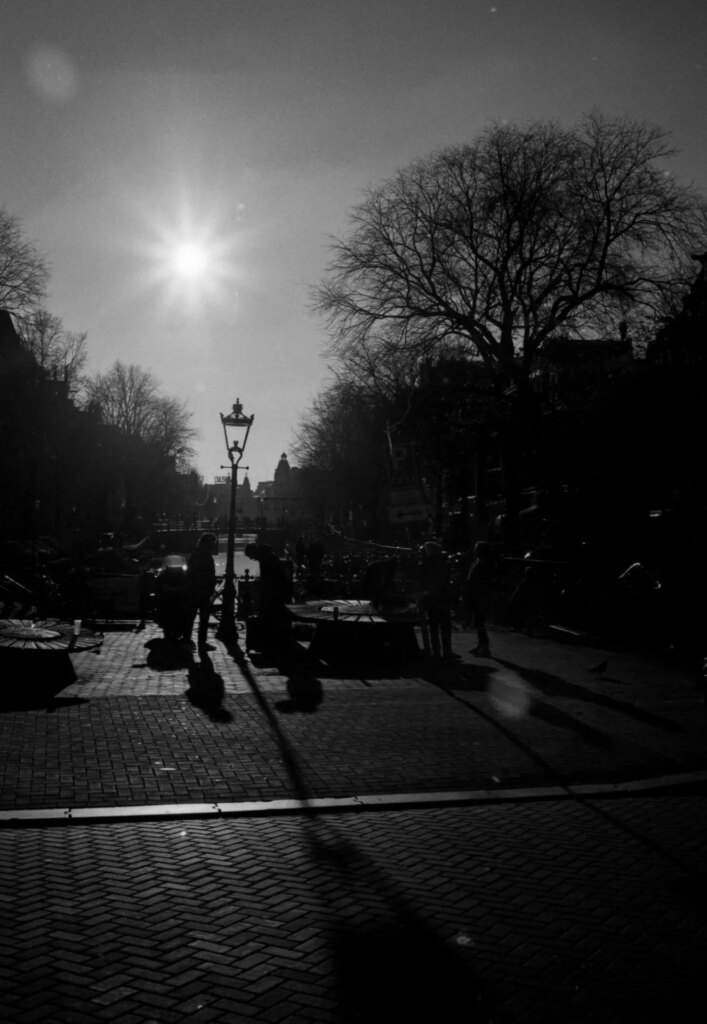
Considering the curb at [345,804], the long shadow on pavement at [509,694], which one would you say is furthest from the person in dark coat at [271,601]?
the curb at [345,804]

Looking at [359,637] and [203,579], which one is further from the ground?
[203,579]

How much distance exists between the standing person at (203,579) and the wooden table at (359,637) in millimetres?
1683

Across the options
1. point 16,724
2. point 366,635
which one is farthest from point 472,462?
point 16,724

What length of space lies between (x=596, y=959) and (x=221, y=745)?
4847 mm

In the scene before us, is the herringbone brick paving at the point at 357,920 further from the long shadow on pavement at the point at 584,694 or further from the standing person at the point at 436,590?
the standing person at the point at 436,590

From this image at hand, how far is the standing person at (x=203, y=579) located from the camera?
51.8ft

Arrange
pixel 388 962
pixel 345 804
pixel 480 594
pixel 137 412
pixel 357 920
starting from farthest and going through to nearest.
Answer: pixel 137 412 < pixel 480 594 < pixel 345 804 < pixel 357 920 < pixel 388 962

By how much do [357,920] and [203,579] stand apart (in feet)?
37.8

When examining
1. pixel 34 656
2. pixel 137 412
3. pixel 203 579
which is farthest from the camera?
pixel 137 412

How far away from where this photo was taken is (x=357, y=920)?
475 cm

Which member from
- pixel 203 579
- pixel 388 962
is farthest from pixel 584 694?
pixel 388 962

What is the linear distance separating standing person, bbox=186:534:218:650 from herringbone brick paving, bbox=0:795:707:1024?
941cm

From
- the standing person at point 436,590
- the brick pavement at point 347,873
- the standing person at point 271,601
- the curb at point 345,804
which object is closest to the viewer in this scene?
the brick pavement at point 347,873

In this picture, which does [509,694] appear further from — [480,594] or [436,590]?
[480,594]
